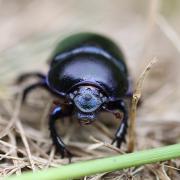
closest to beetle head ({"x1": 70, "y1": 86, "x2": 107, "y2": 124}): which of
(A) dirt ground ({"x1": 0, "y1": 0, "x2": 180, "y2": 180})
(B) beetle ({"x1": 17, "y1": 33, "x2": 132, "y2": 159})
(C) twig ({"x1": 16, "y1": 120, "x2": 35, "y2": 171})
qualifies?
(B) beetle ({"x1": 17, "y1": 33, "x2": 132, "y2": 159})

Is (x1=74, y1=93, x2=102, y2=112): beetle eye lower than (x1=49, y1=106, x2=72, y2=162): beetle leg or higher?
higher

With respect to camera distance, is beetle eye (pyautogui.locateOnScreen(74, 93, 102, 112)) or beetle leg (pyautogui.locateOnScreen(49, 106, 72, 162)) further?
beetle leg (pyautogui.locateOnScreen(49, 106, 72, 162))

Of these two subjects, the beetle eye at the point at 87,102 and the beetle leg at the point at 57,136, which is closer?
the beetle eye at the point at 87,102

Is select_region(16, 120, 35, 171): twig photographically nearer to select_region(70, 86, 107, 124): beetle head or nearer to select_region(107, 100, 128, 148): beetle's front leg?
select_region(70, 86, 107, 124): beetle head

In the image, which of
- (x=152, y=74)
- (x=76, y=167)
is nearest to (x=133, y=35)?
(x=152, y=74)

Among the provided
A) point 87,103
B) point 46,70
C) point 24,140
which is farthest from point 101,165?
point 46,70

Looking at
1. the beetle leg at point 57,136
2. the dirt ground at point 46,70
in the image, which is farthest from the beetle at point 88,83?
the dirt ground at point 46,70

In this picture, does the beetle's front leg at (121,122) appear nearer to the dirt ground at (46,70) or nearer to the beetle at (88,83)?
the beetle at (88,83)

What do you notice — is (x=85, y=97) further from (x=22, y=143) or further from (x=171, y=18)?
(x=171, y=18)
